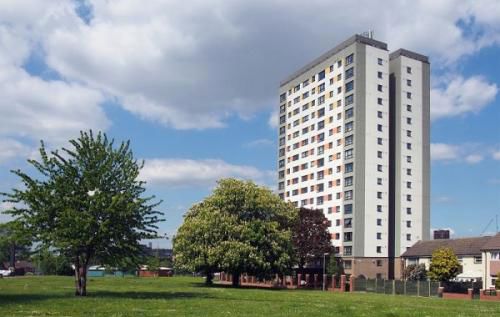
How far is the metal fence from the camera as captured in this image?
71.9 meters

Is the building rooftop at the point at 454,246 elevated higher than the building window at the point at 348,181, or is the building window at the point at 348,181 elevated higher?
the building window at the point at 348,181

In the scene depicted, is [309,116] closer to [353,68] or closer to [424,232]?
[353,68]

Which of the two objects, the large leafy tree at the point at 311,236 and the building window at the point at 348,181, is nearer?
the large leafy tree at the point at 311,236

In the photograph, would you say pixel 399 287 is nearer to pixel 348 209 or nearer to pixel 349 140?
pixel 348 209

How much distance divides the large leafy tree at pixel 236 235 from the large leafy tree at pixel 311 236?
21.3 m

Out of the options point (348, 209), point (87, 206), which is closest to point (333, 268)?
point (348, 209)

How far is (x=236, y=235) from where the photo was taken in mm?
73312

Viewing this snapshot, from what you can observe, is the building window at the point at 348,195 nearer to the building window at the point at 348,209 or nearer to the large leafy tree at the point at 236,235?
the building window at the point at 348,209

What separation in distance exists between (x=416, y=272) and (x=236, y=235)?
125 ft

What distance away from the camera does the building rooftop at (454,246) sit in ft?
296

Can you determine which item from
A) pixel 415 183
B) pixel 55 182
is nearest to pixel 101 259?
pixel 55 182

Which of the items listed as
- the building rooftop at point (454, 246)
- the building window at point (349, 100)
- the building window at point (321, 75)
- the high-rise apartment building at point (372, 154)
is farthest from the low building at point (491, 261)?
the building window at point (321, 75)

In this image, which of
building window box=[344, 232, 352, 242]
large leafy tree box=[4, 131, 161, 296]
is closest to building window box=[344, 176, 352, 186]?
building window box=[344, 232, 352, 242]

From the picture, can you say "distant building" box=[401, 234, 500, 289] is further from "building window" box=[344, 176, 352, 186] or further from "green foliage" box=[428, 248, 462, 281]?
"building window" box=[344, 176, 352, 186]
